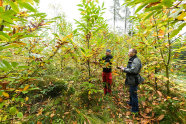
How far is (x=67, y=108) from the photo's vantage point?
2.61m

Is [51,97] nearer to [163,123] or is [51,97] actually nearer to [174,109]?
[163,123]

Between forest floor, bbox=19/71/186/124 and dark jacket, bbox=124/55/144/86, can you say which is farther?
dark jacket, bbox=124/55/144/86

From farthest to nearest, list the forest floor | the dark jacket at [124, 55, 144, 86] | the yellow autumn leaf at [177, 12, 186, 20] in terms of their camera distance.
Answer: the dark jacket at [124, 55, 144, 86]
the forest floor
the yellow autumn leaf at [177, 12, 186, 20]

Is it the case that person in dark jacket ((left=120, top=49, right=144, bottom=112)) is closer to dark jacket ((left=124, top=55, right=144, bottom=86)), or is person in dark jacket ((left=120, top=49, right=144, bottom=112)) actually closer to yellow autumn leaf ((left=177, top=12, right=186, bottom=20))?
dark jacket ((left=124, top=55, right=144, bottom=86))

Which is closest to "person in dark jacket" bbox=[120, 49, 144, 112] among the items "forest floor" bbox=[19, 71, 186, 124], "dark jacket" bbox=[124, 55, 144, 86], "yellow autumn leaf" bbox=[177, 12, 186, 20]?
"dark jacket" bbox=[124, 55, 144, 86]

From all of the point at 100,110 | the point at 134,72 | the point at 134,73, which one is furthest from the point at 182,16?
the point at 100,110

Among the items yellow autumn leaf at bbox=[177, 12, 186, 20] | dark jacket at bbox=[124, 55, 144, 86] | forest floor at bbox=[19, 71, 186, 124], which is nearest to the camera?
yellow autumn leaf at bbox=[177, 12, 186, 20]

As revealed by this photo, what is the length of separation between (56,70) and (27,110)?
6.84ft

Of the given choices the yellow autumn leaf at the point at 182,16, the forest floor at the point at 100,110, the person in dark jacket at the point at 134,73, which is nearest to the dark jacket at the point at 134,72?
the person in dark jacket at the point at 134,73

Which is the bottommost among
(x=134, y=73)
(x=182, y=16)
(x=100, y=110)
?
(x=100, y=110)

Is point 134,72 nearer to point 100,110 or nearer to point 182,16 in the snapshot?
point 100,110

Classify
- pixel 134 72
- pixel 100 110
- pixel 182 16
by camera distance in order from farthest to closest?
pixel 100 110
pixel 134 72
pixel 182 16

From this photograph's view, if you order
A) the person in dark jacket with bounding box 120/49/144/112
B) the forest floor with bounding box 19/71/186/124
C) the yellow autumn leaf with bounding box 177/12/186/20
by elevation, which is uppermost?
the yellow autumn leaf with bounding box 177/12/186/20

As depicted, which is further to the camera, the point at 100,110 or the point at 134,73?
the point at 100,110
